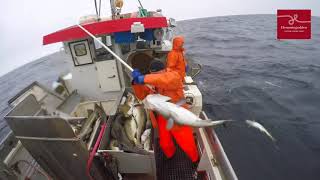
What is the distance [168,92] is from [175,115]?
0.88 m

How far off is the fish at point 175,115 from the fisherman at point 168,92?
281 millimetres

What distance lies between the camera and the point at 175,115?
3.62 metres

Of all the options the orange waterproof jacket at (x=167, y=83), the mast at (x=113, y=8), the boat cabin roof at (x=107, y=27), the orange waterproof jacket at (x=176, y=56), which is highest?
the mast at (x=113, y=8)

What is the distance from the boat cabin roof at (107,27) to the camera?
20.2 ft

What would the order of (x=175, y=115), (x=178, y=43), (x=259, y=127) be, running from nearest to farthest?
1. (x=175, y=115)
2. (x=178, y=43)
3. (x=259, y=127)

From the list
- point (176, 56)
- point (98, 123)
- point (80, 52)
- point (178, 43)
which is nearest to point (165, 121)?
point (98, 123)

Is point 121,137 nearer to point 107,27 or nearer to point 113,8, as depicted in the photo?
point 107,27

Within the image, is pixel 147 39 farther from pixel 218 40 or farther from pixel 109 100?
pixel 218 40

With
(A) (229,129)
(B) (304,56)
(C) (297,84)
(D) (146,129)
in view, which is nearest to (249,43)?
(B) (304,56)

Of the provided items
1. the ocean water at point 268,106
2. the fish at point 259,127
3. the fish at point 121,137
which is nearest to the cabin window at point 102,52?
the ocean water at point 268,106

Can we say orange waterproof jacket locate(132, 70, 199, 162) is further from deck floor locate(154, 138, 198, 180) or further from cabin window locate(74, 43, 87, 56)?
cabin window locate(74, 43, 87, 56)

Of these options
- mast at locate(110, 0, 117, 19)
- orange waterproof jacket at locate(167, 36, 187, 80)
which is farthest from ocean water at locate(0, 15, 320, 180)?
orange waterproof jacket at locate(167, 36, 187, 80)

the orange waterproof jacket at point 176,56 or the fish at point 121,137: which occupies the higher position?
the orange waterproof jacket at point 176,56

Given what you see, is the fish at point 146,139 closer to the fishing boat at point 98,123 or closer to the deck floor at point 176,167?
the fishing boat at point 98,123
